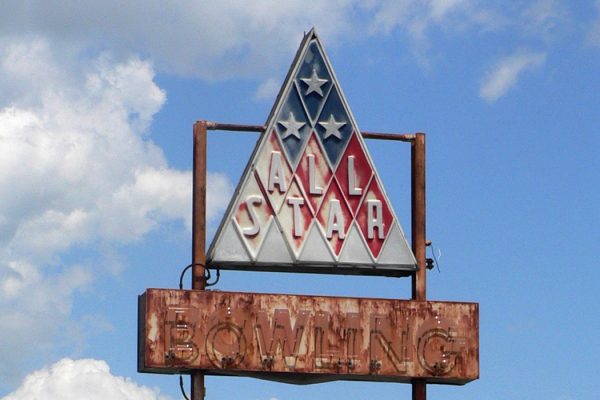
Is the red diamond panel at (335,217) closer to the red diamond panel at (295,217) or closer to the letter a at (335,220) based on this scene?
the letter a at (335,220)

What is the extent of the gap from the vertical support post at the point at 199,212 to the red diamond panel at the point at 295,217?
1233 mm

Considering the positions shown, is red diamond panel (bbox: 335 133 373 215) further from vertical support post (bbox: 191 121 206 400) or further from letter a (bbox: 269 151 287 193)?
vertical support post (bbox: 191 121 206 400)

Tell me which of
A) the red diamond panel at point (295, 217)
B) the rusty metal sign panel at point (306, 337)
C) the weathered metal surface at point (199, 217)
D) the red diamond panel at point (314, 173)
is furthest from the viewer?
the red diamond panel at point (314, 173)

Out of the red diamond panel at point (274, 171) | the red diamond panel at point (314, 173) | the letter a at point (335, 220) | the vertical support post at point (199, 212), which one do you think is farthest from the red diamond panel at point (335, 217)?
the vertical support post at point (199, 212)

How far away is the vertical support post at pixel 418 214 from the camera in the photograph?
28.1m

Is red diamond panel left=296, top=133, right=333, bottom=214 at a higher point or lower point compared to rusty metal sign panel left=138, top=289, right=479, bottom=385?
higher

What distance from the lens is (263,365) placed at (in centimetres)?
2691

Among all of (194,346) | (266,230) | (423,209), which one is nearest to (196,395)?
(194,346)

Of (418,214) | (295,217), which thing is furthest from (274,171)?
(418,214)

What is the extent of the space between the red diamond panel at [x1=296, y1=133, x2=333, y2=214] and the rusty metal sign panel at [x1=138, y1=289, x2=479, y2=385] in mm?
1654

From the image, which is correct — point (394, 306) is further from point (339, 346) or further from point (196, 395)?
point (196, 395)

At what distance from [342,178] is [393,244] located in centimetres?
130

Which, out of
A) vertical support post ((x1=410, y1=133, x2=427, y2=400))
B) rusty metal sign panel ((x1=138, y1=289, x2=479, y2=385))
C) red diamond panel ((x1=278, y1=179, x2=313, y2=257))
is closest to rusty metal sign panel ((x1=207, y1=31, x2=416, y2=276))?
red diamond panel ((x1=278, y1=179, x2=313, y2=257))

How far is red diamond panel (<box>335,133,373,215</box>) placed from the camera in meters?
28.0
